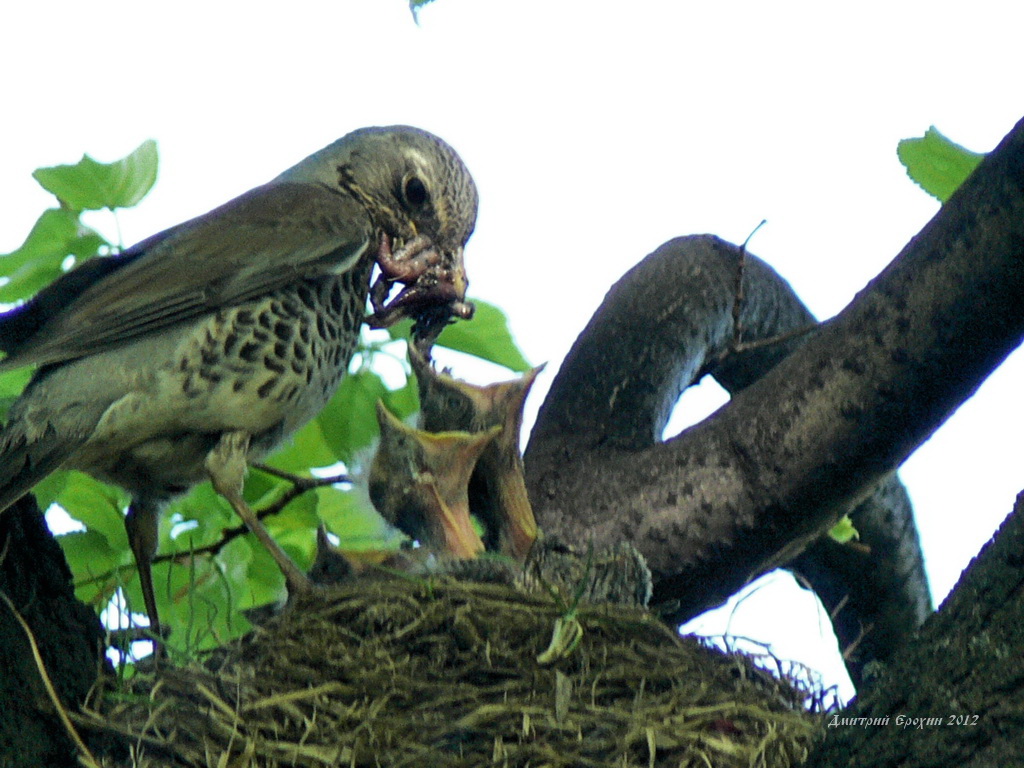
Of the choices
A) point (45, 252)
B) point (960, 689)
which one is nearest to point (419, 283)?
point (45, 252)

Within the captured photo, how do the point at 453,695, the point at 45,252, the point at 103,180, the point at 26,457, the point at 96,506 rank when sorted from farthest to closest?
the point at 96,506
the point at 45,252
the point at 103,180
the point at 26,457
the point at 453,695

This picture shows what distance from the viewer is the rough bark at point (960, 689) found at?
1.80m

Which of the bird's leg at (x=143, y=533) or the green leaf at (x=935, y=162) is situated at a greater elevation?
the green leaf at (x=935, y=162)

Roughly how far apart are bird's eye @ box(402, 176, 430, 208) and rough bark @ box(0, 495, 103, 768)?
79.3 inches

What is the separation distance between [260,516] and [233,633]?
1.93 ft

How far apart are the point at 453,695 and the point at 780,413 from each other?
1.25 meters

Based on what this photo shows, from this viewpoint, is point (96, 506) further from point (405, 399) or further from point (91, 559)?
point (405, 399)

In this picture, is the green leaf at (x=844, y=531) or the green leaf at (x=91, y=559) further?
the green leaf at (x=844, y=531)

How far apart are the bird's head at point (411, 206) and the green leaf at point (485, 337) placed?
0.05 metres

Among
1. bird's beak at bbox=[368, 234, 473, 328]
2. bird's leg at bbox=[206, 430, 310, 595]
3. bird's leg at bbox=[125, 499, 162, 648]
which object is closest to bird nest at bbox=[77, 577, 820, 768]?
bird's leg at bbox=[206, 430, 310, 595]

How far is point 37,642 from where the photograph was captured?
2.55 meters

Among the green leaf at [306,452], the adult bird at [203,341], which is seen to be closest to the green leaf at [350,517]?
the green leaf at [306,452]

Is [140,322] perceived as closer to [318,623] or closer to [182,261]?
[182,261]

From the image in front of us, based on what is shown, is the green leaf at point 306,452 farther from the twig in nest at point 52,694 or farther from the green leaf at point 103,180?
the twig in nest at point 52,694
